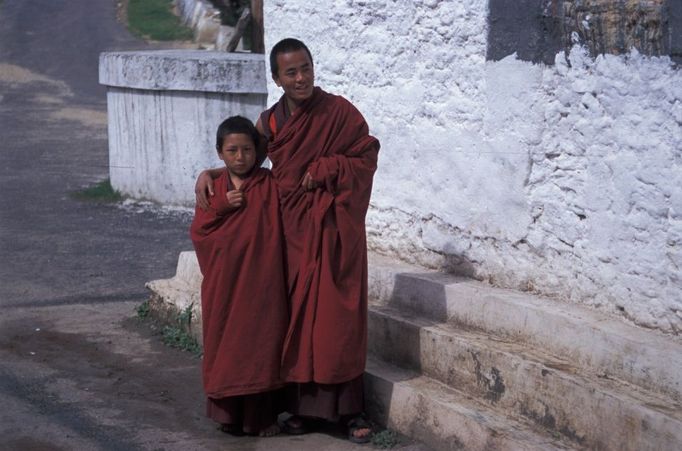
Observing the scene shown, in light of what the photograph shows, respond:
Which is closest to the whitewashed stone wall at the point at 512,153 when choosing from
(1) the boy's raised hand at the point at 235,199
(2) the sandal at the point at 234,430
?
(1) the boy's raised hand at the point at 235,199

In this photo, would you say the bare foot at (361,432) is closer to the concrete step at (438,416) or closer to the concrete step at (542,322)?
the concrete step at (438,416)

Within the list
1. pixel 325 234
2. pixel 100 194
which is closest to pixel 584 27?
pixel 325 234

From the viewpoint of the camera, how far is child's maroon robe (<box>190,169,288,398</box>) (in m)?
4.45

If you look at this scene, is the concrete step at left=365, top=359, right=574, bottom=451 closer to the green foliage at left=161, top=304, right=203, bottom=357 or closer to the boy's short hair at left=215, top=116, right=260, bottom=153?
the boy's short hair at left=215, top=116, right=260, bottom=153

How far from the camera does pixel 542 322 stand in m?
4.29

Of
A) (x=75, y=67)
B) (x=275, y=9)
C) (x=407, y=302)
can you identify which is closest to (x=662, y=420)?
(x=407, y=302)

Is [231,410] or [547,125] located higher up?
[547,125]

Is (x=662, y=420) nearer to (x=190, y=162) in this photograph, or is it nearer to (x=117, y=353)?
(x=117, y=353)

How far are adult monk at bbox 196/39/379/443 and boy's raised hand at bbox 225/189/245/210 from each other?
171 millimetres

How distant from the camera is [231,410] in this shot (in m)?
4.61

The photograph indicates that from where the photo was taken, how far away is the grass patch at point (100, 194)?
1014cm

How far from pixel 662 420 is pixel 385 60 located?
2552mm

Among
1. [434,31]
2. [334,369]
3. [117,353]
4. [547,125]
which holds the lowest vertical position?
[117,353]

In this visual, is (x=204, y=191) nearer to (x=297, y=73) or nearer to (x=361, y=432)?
(x=297, y=73)
